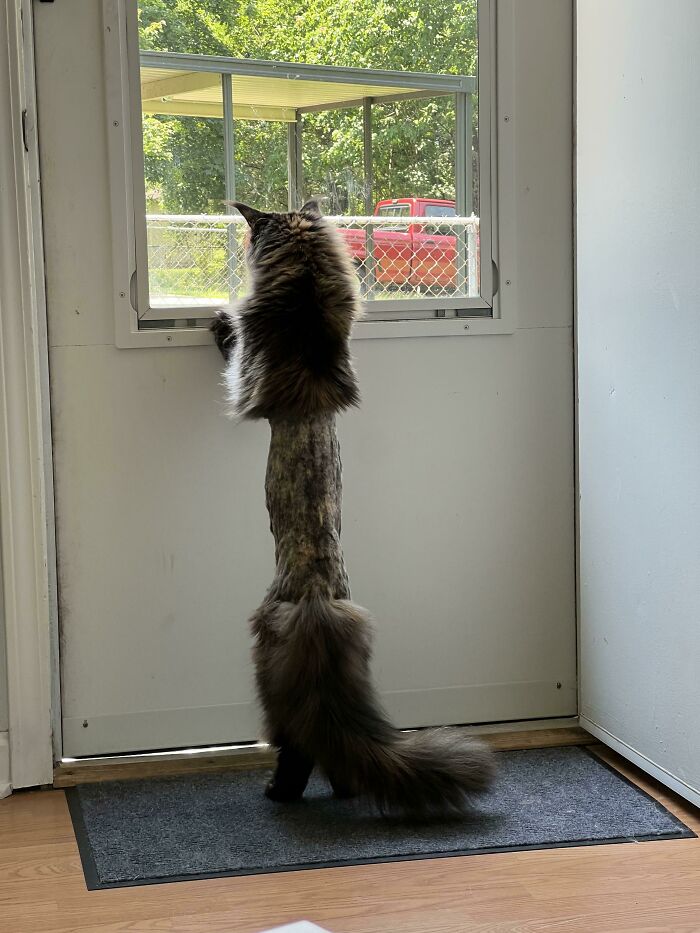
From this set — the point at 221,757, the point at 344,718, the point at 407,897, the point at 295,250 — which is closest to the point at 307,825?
the point at 344,718

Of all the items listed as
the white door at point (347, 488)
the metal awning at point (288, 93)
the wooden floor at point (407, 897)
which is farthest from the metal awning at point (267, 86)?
the wooden floor at point (407, 897)

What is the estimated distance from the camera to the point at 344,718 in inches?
83.1

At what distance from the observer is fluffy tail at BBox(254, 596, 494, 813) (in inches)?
82.9

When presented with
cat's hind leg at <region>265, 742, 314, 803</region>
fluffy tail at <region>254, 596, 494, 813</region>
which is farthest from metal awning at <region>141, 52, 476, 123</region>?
cat's hind leg at <region>265, 742, 314, 803</region>

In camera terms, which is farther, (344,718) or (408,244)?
(408,244)

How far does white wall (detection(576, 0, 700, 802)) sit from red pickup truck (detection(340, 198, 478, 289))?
0.34 metres

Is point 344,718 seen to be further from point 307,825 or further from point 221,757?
point 221,757

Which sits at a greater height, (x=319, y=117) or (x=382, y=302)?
(x=319, y=117)

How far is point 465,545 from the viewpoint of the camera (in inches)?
107

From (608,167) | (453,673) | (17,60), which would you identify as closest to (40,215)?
(17,60)

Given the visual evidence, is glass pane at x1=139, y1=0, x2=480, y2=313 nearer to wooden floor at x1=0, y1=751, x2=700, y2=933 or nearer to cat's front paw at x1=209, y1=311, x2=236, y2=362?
cat's front paw at x1=209, y1=311, x2=236, y2=362

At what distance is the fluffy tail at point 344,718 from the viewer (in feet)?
6.91

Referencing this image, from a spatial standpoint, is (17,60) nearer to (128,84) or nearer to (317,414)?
(128,84)

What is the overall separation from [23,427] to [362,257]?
0.92m
